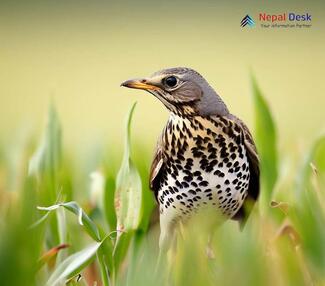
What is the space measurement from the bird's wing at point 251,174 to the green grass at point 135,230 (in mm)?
62

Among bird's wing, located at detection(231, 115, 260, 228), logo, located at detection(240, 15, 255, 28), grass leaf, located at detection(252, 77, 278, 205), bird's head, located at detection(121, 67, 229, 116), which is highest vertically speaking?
logo, located at detection(240, 15, 255, 28)

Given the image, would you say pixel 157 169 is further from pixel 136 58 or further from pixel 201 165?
pixel 136 58

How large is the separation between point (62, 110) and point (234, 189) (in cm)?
117

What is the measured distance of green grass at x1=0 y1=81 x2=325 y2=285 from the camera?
0.85 metres

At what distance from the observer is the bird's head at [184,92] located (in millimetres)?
1540

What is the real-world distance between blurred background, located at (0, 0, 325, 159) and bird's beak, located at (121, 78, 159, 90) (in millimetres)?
523

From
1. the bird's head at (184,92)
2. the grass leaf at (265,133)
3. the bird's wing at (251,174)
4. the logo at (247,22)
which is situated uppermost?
the logo at (247,22)

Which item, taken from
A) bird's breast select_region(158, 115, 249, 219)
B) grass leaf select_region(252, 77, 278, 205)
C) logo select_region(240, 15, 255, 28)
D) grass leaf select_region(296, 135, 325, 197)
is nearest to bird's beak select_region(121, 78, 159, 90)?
bird's breast select_region(158, 115, 249, 219)

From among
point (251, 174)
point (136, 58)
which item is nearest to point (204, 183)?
point (251, 174)

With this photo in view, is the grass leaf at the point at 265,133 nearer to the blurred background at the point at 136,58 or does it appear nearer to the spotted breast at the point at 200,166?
the spotted breast at the point at 200,166

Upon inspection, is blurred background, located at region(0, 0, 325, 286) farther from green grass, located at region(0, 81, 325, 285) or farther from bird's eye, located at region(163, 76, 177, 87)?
bird's eye, located at region(163, 76, 177, 87)

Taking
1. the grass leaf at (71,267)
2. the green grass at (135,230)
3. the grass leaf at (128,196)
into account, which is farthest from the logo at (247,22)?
the grass leaf at (71,267)

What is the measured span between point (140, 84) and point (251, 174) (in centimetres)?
34

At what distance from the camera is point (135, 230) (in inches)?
52.2
